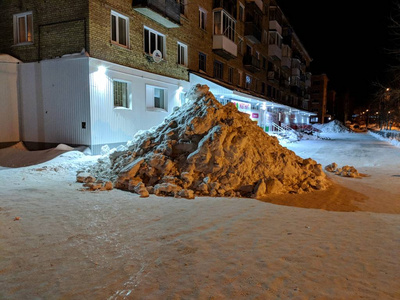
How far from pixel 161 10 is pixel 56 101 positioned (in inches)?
292

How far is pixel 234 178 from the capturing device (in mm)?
7273

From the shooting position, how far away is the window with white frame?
52.7 feet

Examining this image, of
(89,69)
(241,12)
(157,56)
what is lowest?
(89,69)

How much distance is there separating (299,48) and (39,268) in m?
57.7

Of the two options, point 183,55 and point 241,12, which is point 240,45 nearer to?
point 241,12

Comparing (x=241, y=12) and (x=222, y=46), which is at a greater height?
(x=241, y=12)

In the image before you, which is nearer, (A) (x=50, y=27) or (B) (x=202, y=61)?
(A) (x=50, y=27)

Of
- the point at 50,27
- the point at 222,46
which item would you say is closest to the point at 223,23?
the point at 222,46

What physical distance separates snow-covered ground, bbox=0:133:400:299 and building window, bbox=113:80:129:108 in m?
7.53

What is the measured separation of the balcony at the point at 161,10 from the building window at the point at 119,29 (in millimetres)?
977

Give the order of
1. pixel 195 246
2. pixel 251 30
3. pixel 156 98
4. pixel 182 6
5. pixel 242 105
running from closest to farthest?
1. pixel 195 246
2. pixel 156 98
3. pixel 182 6
4. pixel 242 105
5. pixel 251 30

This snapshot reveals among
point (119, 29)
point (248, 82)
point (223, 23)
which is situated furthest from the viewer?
point (248, 82)

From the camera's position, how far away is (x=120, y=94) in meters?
14.1

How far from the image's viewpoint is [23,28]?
14094 millimetres
